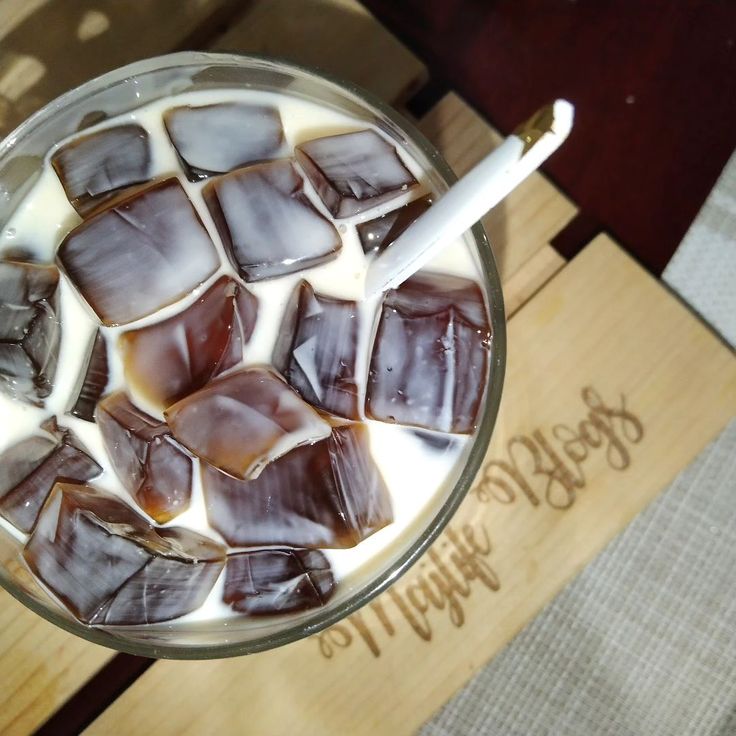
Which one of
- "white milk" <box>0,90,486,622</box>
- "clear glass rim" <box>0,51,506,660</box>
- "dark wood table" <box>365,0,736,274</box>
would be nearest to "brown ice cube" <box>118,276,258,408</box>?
"white milk" <box>0,90,486,622</box>

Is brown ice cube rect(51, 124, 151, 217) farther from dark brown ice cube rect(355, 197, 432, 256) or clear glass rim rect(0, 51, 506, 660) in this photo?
dark brown ice cube rect(355, 197, 432, 256)

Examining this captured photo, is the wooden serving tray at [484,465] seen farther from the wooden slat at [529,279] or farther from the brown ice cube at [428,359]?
the brown ice cube at [428,359]

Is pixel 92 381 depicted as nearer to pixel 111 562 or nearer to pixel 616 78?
pixel 111 562

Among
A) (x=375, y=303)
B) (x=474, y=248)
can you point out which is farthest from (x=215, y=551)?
(x=474, y=248)

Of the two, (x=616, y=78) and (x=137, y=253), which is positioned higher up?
(x=137, y=253)

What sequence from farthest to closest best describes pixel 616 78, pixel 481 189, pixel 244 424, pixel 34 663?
pixel 616 78 < pixel 34 663 < pixel 244 424 < pixel 481 189

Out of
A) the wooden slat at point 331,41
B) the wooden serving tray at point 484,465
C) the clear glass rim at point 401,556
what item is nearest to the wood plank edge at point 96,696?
the wooden serving tray at point 484,465

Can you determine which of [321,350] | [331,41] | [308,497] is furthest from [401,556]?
[331,41]
